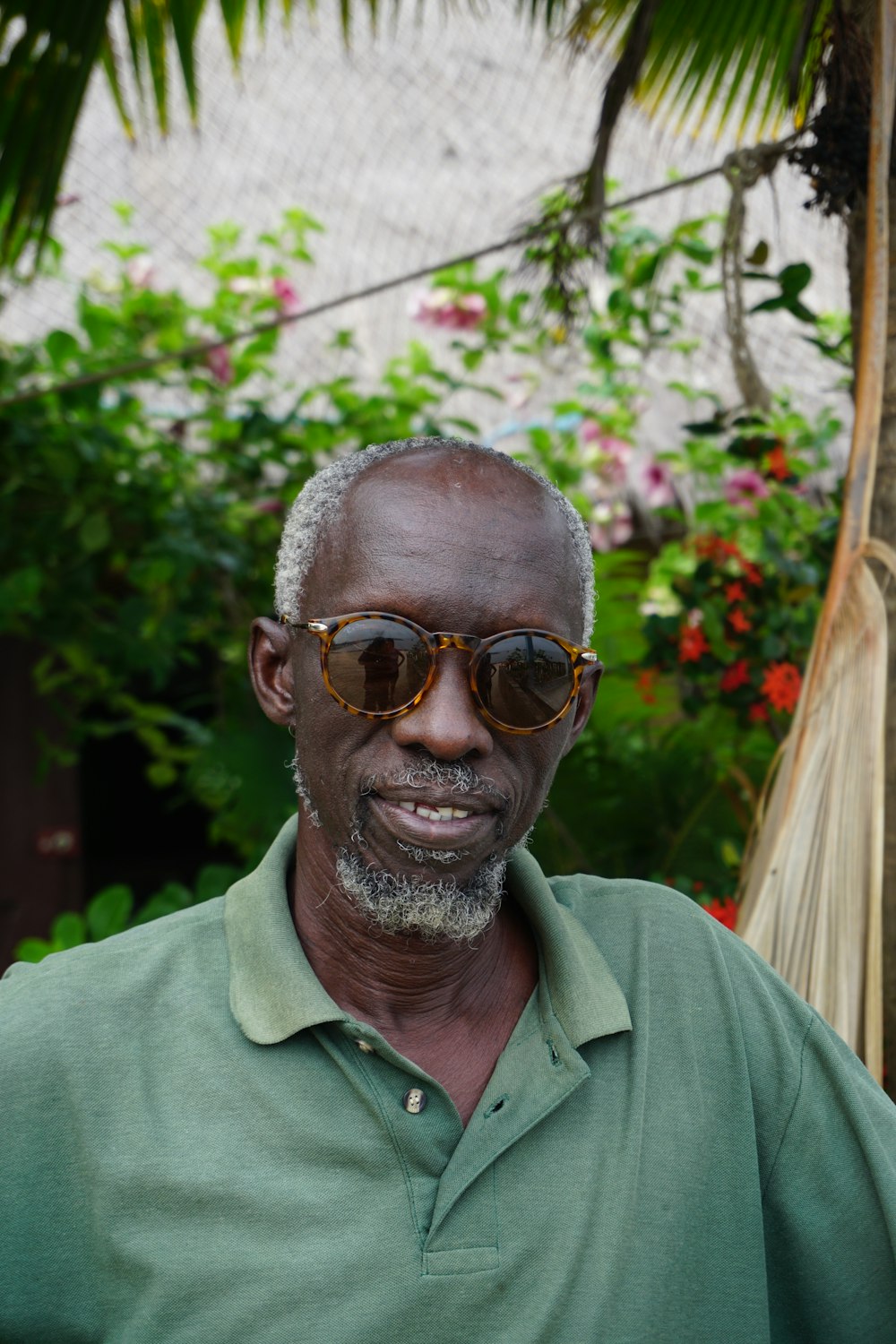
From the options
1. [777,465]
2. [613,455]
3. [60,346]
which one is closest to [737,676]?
[777,465]

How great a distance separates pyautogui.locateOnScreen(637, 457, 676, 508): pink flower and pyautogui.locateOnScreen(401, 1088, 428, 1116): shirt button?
3.14 metres

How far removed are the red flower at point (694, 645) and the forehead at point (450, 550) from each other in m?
1.53

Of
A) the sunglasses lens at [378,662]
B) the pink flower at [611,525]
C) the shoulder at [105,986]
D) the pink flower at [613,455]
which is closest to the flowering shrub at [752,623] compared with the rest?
the pink flower at [613,455]

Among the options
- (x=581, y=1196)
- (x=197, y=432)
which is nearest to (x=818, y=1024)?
(x=581, y=1196)

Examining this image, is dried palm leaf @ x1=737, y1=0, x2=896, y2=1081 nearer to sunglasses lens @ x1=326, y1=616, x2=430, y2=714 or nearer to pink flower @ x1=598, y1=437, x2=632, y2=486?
sunglasses lens @ x1=326, y1=616, x2=430, y2=714

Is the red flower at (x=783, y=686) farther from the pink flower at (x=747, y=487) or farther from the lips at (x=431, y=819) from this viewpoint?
the lips at (x=431, y=819)

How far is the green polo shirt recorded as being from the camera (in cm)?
126

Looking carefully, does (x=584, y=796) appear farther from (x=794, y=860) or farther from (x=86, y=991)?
(x=86, y=991)

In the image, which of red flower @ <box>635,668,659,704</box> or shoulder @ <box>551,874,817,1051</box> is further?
red flower @ <box>635,668,659,704</box>

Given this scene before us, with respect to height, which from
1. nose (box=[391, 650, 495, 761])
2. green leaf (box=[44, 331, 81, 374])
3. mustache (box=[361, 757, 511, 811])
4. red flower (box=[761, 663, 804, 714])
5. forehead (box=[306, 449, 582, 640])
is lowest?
mustache (box=[361, 757, 511, 811])

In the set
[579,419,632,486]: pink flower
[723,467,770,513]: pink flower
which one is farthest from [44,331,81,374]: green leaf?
[723,467,770,513]: pink flower

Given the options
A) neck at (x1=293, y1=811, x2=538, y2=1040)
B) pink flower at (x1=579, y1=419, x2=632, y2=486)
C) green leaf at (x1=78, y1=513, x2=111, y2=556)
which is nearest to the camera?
neck at (x1=293, y1=811, x2=538, y2=1040)

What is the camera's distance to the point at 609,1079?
141 cm

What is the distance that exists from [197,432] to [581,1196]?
296cm
